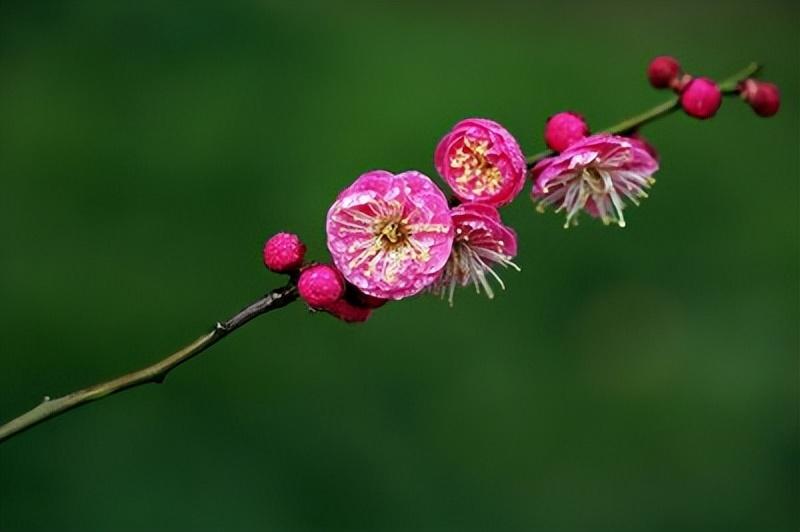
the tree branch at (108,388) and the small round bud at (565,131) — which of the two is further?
the small round bud at (565,131)

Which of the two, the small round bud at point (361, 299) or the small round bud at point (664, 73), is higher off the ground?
the small round bud at point (664, 73)

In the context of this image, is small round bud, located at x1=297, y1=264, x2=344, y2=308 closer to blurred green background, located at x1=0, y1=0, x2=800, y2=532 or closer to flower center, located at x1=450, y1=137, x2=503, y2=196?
flower center, located at x1=450, y1=137, x2=503, y2=196

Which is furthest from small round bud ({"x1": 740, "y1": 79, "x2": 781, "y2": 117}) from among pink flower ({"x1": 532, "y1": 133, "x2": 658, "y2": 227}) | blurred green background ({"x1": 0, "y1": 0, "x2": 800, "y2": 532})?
blurred green background ({"x1": 0, "y1": 0, "x2": 800, "y2": 532})

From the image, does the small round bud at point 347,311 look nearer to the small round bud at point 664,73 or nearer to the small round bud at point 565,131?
the small round bud at point 565,131

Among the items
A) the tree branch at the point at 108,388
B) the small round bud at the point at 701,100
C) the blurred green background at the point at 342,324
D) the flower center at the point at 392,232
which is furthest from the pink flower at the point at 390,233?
the blurred green background at the point at 342,324

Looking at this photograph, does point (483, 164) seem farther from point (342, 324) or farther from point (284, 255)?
point (342, 324)

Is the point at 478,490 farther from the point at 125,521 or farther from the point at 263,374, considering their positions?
the point at 125,521
